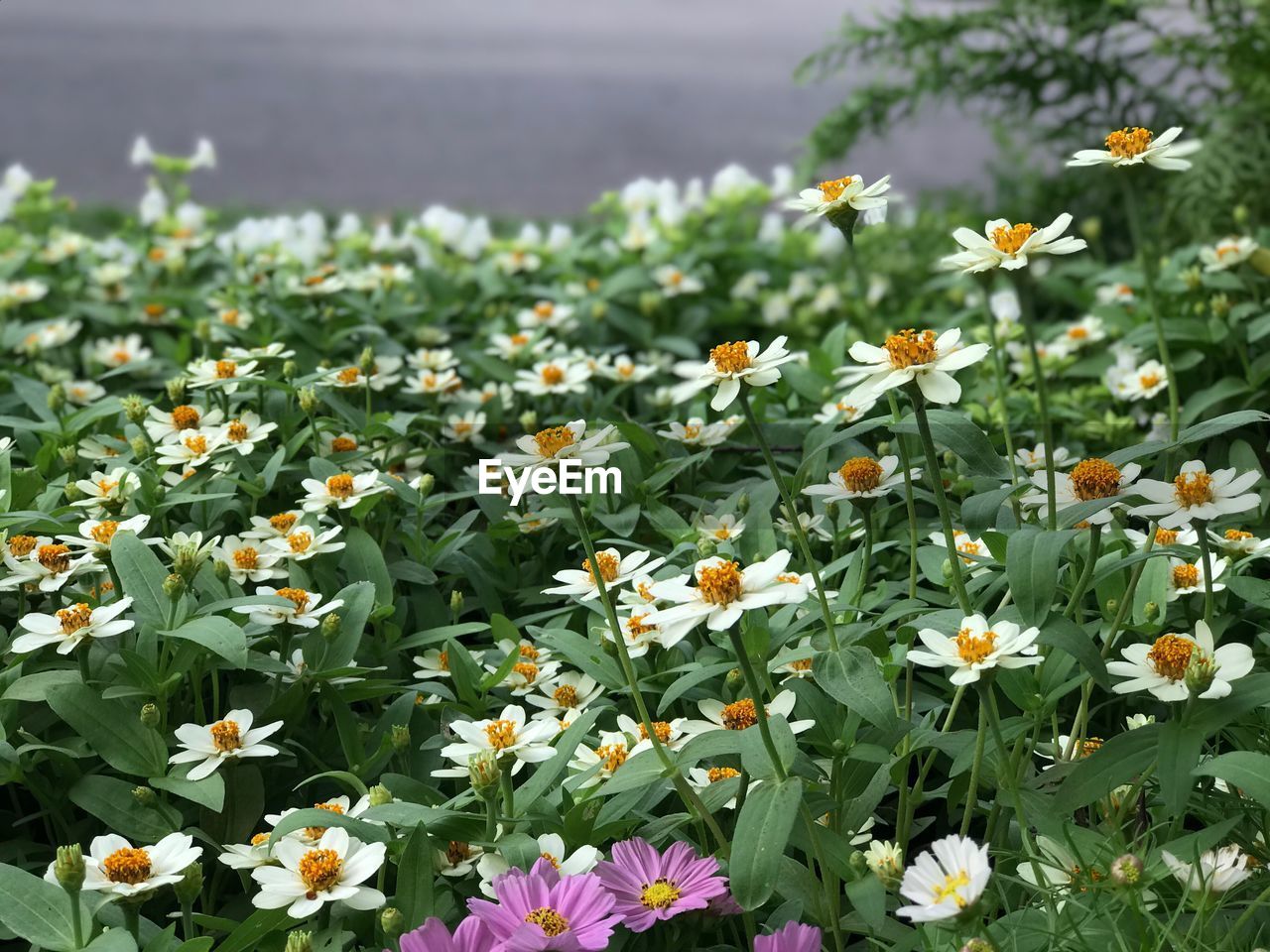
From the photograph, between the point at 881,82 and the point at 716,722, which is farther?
the point at 881,82

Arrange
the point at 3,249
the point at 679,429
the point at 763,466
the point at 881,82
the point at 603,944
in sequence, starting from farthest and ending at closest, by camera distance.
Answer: the point at 881,82, the point at 3,249, the point at 763,466, the point at 679,429, the point at 603,944

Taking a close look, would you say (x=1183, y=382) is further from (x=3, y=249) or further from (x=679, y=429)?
(x=3, y=249)

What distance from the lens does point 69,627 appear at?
3.28ft

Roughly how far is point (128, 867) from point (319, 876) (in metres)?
0.13

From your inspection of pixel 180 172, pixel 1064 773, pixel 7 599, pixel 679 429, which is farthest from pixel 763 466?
pixel 180 172

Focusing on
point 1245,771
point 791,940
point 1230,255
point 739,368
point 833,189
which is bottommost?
point 791,940

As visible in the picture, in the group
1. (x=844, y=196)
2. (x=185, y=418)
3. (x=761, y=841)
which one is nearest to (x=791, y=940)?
(x=761, y=841)

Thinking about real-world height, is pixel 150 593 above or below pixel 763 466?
above

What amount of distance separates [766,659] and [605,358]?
812 mm

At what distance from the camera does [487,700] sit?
3.59ft

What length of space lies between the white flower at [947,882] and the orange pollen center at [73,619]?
68cm

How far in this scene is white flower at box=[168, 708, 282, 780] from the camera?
0.95 meters

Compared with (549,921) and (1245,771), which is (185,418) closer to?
(549,921)

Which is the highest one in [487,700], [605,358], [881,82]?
[881,82]
